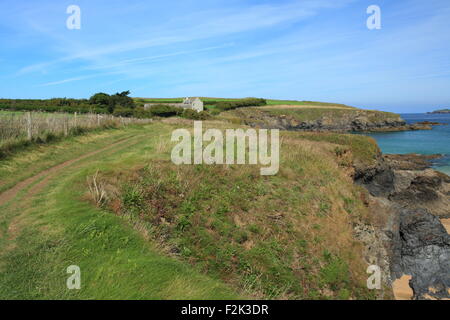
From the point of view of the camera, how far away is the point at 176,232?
968 cm

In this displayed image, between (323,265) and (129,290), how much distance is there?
23.6 ft

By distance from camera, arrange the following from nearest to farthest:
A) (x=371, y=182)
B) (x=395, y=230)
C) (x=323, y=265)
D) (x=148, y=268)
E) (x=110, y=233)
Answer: (x=148, y=268) < (x=110, y=233) < (x=323, y=265) < (x=395, y=230) < (x=371, y=182)

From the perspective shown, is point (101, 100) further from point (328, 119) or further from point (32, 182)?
point (328, 119)

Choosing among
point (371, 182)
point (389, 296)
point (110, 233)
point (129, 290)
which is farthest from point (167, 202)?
point (371, 182)

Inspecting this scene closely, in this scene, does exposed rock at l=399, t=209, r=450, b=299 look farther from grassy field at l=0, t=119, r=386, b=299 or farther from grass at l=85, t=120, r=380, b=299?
grass at l=85, t=120, r=380, b=299

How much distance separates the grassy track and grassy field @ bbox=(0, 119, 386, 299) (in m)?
0.02

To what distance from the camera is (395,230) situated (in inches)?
658

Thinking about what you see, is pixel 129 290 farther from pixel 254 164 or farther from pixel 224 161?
pixel 254 164

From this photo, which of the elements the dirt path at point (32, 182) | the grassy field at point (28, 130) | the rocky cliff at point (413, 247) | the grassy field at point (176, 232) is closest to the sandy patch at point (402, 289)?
the rocky cliff at point (413, 247)

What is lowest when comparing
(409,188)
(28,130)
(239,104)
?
(409,188)

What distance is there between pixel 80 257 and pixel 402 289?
14.3m

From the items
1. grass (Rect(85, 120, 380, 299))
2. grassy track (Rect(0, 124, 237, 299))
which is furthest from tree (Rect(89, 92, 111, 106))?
grassy track (Rect(0, 124, 237, 299))

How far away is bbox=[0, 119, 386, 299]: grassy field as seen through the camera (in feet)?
20.2

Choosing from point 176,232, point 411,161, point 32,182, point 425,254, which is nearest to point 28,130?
point 32,182
